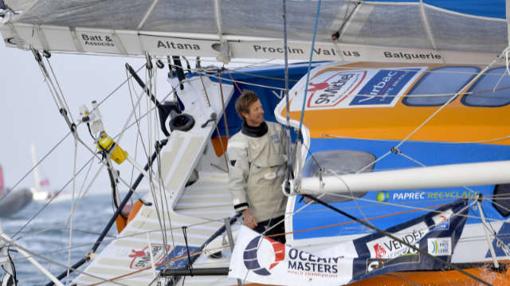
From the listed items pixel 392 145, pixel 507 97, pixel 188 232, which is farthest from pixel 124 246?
pixel 507 97

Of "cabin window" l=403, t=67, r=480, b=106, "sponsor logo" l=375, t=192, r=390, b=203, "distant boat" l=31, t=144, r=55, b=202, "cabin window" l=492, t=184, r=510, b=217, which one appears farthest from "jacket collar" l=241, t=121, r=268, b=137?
"distant boat" l=31, t=144, r=55, b=202

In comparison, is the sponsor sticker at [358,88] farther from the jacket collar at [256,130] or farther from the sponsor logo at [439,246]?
the sponsor logo at [439,246]

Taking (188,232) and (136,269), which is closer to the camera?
(136,269)

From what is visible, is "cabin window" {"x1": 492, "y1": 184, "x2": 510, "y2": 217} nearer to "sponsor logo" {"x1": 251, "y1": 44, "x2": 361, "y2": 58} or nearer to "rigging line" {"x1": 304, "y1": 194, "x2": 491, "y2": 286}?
"rigging line" {"x1": 304, "y1": 194, "x2": 491, "y2": 286}

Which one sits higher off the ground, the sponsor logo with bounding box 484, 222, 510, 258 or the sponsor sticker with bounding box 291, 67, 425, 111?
the sponsor sticker with bounding box 291, 67, 425, 111

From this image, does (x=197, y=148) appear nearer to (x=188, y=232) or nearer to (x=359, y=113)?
(x=188, y=232)

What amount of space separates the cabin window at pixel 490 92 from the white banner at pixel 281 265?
52.5 inches

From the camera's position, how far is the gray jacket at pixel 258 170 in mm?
5562

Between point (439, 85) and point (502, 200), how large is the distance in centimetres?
111

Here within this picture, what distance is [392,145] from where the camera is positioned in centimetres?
584

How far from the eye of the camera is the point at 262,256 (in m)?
5.16

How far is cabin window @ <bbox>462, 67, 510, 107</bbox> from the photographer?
6.00 meters

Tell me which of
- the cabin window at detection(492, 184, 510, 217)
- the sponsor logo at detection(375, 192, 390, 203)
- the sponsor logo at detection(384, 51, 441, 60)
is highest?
the sponsor logo at detection(384, 51, 441, 60)

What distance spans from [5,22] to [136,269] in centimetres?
142
